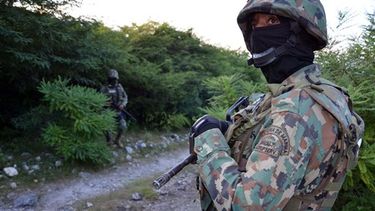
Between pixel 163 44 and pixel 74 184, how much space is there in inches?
298

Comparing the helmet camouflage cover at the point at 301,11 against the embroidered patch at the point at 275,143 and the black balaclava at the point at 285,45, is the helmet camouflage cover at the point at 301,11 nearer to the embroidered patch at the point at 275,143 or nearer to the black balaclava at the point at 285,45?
the black balaclava at the point at 285,45

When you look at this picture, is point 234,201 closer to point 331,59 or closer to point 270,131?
point 270,131

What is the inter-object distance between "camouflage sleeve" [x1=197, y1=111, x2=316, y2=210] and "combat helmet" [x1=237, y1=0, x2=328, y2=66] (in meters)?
0.39

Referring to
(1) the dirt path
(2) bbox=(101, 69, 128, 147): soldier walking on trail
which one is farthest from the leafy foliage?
(2) bbox=(101, 69, 128, 147): soldier walking on trail

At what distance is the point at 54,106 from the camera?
24.8 feet

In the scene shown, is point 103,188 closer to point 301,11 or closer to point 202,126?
point 202,126

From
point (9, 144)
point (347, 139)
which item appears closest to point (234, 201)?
point (347, 139)

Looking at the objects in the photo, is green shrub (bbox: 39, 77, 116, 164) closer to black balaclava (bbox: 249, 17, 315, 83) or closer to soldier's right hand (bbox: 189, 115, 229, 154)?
soldier's right hand (bbox: 189, 115, 229, 154)

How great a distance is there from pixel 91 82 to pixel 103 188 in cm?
300

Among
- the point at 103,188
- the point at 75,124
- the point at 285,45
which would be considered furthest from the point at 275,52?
the point at 75,124

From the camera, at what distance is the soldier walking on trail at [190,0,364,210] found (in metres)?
1.39

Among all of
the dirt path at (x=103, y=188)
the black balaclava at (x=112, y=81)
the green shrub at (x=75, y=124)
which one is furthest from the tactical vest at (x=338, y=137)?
the black balaclava at (x=112, y=81)

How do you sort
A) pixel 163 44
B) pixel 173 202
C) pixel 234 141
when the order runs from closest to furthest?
pixel 234 141 < pixel 173 202 < pixel 163 44

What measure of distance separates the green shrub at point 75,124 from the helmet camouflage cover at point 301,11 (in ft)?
20.4
